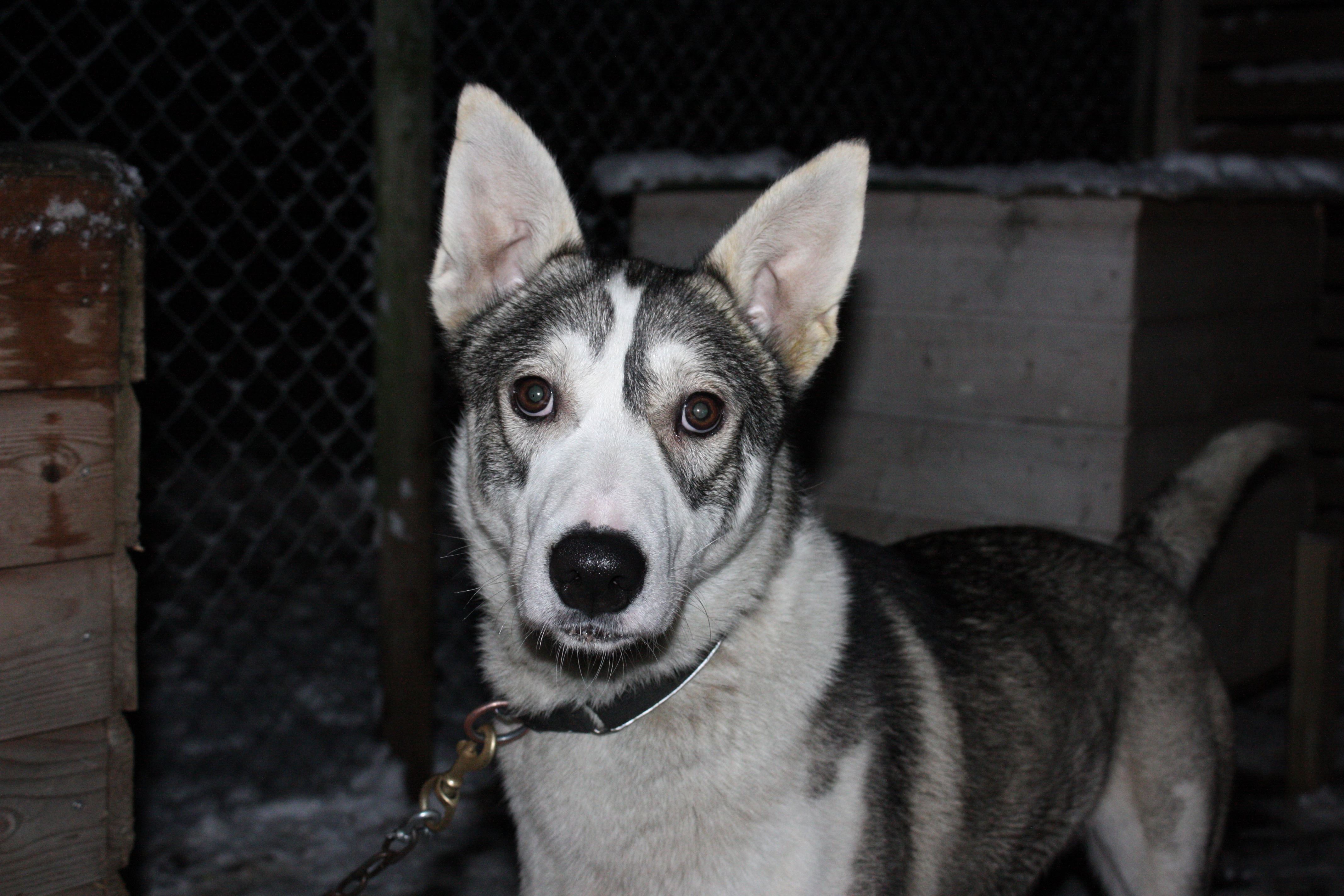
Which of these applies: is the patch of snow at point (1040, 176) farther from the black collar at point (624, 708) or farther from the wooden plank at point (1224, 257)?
the black collar at point (624, 708)

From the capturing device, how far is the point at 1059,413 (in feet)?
11.9

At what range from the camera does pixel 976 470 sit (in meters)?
3.78

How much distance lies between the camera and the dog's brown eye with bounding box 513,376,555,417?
2.08m

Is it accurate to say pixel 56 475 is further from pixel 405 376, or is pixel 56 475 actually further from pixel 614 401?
pixel 405 376

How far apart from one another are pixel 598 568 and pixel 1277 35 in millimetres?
5377

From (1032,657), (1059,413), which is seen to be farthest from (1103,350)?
(1032,657)

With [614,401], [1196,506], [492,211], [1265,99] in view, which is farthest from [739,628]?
[1265,99]

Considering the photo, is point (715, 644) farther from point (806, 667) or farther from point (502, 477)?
point (502, 477)

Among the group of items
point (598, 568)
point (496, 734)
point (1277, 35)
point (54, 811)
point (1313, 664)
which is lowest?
point (1313, 664)

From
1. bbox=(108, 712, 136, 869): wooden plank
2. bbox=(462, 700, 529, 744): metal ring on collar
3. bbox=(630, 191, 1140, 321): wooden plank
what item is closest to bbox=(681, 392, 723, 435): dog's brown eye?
bbox=(462, 700, 529, 744): metal ring on collar

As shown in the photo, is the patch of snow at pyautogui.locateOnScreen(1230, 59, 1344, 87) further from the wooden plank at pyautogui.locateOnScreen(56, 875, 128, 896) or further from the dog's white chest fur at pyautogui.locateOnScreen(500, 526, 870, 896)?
the wooden plank at pyautogui.locateOnScreen(56, 875, 128, 896)

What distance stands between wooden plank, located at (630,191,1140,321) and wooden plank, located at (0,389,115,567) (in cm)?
191

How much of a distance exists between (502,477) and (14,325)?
35.0 inches

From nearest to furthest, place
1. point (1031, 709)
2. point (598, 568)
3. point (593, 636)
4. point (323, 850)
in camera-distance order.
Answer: point (598, 568) → point (593, 636) → point (1031, 709) → point (323, 850)
